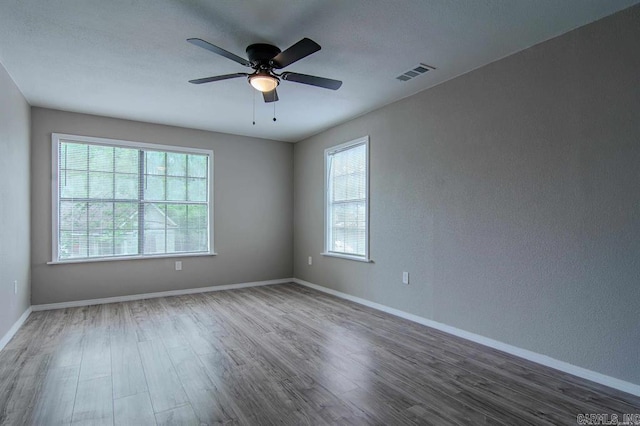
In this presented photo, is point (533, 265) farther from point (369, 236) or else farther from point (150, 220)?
point (150, 220)

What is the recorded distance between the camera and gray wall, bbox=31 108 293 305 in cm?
425

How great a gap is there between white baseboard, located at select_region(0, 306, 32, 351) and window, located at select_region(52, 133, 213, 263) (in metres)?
0.71

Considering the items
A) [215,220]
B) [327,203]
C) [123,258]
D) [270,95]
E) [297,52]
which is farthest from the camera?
[215,220]

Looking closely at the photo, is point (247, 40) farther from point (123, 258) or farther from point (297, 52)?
point (123, 258)

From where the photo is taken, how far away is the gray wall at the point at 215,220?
13.9 ft

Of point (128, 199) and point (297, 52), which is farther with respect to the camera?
point (128, 199)

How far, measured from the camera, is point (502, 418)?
193cm

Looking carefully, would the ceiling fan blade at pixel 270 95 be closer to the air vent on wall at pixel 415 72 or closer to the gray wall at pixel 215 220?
the air vent on wall at pixel 415 72

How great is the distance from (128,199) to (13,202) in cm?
142

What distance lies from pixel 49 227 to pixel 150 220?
3.83 feet

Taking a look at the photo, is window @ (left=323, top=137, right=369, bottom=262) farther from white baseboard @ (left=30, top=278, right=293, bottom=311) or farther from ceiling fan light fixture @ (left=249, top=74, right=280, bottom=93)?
ceiling fan light fixture @ (left=249, top=74, right=280, bottom=93)

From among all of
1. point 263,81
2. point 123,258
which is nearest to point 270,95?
point 263,81

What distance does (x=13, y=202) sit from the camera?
3.42 m

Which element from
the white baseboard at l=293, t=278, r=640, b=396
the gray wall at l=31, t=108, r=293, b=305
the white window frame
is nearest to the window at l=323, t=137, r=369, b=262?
the white window frame
